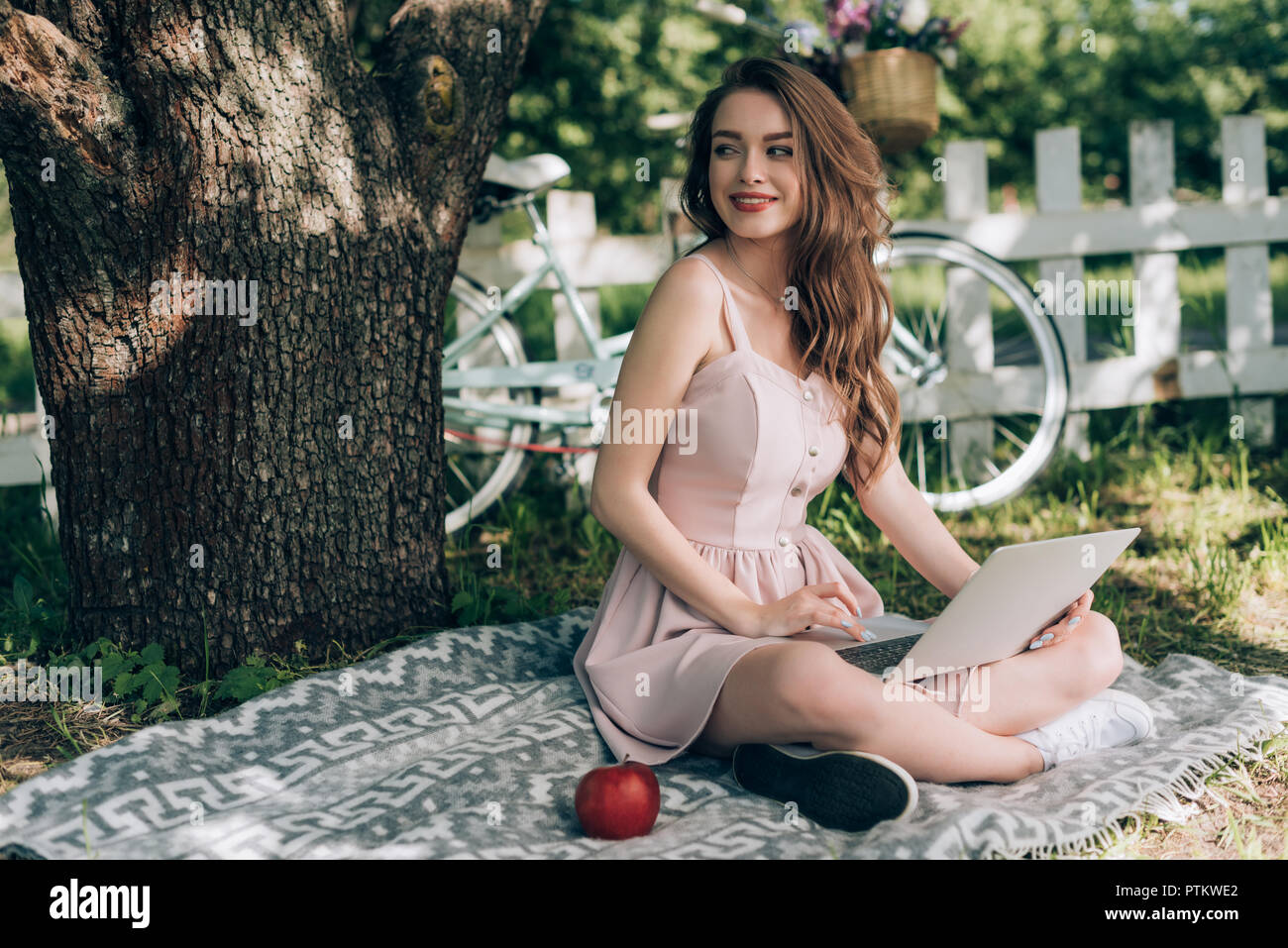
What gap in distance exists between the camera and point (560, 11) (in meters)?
10.1

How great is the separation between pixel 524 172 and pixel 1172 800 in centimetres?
273

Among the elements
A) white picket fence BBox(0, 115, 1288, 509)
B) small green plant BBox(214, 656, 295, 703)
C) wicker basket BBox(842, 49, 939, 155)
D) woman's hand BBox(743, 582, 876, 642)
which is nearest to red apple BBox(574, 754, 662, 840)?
woman's hand BBox(743, 582, 876, 642)

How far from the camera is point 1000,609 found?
2082mm

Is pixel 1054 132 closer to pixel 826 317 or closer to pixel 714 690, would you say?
pixel 826 317

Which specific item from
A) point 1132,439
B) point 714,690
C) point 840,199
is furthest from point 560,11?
point 714,690

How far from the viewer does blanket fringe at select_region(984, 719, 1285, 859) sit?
194 cm

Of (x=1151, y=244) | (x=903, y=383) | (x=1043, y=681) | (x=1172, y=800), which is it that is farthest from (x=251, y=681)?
(x=1151, y=244)

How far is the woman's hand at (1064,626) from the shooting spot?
90.1 inches

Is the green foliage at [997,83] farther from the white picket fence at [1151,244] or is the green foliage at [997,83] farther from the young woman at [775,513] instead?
the young woman at [775,513]

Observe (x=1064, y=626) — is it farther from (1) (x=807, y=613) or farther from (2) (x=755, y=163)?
(2) (x=755, y=163)

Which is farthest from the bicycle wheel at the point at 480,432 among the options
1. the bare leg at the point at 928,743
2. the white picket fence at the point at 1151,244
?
the bare leg at the point at 928,743

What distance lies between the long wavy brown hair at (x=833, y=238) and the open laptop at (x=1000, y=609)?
0.52 meters

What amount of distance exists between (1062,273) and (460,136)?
2.72 meters

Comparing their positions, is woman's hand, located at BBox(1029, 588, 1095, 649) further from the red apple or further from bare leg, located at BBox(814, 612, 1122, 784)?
the red apple
